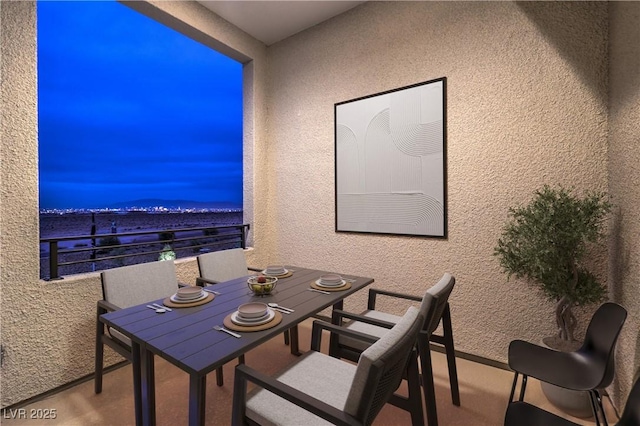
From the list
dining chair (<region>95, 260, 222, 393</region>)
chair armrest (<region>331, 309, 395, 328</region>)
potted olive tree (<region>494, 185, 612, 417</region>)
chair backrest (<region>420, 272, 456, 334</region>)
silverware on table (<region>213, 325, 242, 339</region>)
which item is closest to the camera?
silverware on table (<region>213, 325, 242, 339</region>)

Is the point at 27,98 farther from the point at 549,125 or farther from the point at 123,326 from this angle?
the point at 549,125

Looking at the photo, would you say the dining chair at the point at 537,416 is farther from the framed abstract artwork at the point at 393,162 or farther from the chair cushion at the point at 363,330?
the framed abstract artwork at the point at 393,162

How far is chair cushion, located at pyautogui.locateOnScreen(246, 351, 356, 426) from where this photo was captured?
94 centimetres

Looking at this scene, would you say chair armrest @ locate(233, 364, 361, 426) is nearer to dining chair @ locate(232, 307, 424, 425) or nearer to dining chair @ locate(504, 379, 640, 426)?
dining chair @ locate(232, 307, 424, 425)

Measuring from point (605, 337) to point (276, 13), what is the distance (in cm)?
366

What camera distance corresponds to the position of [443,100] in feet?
7.52

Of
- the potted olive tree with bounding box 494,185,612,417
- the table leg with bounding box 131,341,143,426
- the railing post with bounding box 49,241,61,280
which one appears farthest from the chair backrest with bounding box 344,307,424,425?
the railing post with bounding box 49,241,61,280

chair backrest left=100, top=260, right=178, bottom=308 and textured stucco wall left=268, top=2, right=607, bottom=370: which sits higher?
textured stucco wall left=268, top=2, right=607, bottom=370

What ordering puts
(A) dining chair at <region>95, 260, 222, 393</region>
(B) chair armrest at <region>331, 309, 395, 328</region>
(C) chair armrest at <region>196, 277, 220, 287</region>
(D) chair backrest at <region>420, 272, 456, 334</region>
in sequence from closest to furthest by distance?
(D) chair backrest at <region>420, 272, 456, 334</region> → (B) chair armrest at <region>331, 309, 395, 328</region> → (A) dining chair at <region>95, 260, 222, 393</region> → (C) chair armrest at <region>196, 277, 220, 287</region>

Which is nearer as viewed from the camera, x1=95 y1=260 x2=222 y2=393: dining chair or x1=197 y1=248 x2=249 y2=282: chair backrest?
x1=95 y1=260 x2=222 y2=393: dining chair

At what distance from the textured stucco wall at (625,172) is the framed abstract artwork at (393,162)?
0.99 metres

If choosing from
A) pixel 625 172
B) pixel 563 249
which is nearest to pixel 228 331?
pixel 563 249

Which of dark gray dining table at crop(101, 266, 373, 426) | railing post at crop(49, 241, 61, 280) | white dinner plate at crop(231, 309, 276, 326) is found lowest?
dark gray dining table at crop(101, 266, 373, 426)

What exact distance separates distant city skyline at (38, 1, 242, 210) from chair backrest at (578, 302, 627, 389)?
7.58 meters
